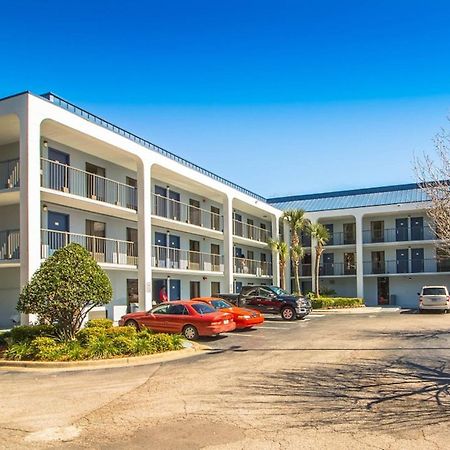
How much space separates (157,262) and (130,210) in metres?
4.50

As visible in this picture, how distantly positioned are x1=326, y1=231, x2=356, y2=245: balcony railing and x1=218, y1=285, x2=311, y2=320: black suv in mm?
16837

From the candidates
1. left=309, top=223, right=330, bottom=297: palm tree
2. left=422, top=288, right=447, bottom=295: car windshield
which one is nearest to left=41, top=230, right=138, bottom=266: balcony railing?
left=309, top=223, right=330, bottom=297: palm tree

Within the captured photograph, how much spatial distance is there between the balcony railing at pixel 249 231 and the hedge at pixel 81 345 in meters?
20.8

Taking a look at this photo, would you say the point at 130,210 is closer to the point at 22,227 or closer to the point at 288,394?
the point at 22,227

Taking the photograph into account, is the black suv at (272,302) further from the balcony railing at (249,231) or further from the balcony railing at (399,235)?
the balcony railing at (399,235)

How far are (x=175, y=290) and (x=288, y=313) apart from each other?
26.0 ft

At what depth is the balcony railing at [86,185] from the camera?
20.6 m

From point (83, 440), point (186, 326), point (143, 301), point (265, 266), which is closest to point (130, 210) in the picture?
point (143, 301)

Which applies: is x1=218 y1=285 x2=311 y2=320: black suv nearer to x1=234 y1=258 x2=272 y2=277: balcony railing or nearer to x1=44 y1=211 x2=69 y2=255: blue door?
x1=234 y1=258 x2=272 y2=277: balcony railing

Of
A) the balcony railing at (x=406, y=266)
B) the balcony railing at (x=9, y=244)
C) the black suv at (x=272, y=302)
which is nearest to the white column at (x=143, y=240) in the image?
the black suv at (x=272, y=302)

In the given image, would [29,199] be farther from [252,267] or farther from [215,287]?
[252,267]

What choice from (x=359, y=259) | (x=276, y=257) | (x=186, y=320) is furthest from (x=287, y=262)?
(x=186, y=320)

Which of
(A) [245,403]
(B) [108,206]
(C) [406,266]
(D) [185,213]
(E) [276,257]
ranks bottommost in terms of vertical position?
(A) [245,403]

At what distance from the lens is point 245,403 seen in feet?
27.2
